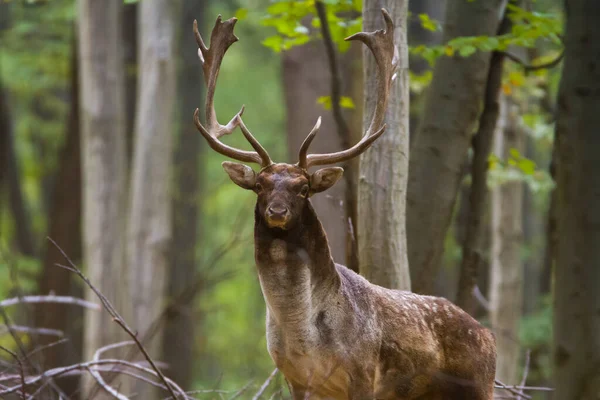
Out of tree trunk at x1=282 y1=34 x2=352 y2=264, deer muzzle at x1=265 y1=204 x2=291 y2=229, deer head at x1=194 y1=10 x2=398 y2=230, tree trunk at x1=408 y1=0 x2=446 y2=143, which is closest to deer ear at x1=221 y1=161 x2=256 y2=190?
deer head at x1=194 y1=10 x2=398 y2=230

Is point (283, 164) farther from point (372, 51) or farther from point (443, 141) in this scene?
point (443, 141)

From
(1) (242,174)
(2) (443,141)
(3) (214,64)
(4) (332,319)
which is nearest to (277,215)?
(1) (242,174)

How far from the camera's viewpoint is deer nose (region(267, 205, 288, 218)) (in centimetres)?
461

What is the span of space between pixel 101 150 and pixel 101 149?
0.02 metres

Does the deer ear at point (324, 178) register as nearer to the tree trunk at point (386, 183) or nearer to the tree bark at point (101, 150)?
the tree trunk at point (386, 183)

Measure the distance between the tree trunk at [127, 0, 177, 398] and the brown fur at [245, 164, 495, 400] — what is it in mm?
7093

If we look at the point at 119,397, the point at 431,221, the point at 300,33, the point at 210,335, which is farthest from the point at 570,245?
the point at 210,335

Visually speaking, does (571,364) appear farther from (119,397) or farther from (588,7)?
(119,397)

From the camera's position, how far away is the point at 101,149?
37.8ft

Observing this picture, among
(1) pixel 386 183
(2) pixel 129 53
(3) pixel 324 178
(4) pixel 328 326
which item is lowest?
(4) pixel 328 326

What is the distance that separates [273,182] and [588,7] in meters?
1.93

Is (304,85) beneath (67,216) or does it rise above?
above

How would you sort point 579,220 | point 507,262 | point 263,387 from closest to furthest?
point 579,220
point 263,387
point 507,262

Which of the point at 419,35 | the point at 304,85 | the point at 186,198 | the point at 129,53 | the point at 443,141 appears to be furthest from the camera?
the point at 186,198
